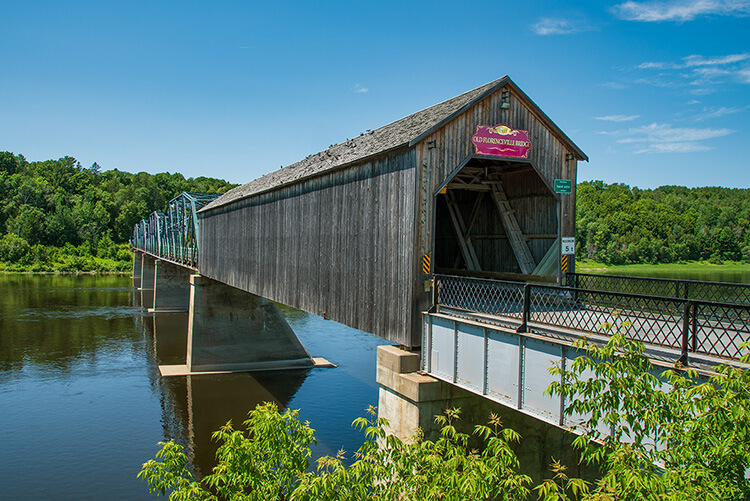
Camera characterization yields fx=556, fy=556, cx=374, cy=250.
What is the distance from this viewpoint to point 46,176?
14762cm

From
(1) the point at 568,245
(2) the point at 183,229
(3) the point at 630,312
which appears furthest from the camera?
(2) the point at 183,229

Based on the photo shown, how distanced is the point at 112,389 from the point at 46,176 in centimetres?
14491

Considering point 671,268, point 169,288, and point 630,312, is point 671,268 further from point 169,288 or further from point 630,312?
point 630,312

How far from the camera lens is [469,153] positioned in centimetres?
1233

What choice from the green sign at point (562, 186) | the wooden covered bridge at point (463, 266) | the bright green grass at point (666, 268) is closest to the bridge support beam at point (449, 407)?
the wooden covered bridge at point (463, 266)

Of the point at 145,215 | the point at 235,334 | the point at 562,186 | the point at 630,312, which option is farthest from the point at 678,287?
the point at 145,215

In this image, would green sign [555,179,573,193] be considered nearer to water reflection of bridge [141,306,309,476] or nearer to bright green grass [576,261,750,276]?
water reflection of bridge [141,306,309,476]

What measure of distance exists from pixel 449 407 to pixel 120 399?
19.2 meters

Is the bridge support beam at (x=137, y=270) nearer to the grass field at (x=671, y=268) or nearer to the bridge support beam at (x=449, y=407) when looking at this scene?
the grass field at (x=671, y=268)

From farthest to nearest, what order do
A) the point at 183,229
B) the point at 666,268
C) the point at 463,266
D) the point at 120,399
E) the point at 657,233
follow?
the point at 657,233
the point at 666,268
the point at 183,229
the point at 120,399
the point at 463,266

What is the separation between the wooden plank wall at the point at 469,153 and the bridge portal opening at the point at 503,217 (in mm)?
500

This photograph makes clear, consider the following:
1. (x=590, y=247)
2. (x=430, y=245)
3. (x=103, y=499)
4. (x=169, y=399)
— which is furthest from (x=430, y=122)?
(x=590, y=247)

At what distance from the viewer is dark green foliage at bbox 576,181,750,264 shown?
92875mm

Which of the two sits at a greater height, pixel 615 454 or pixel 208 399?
pixel 615 454
